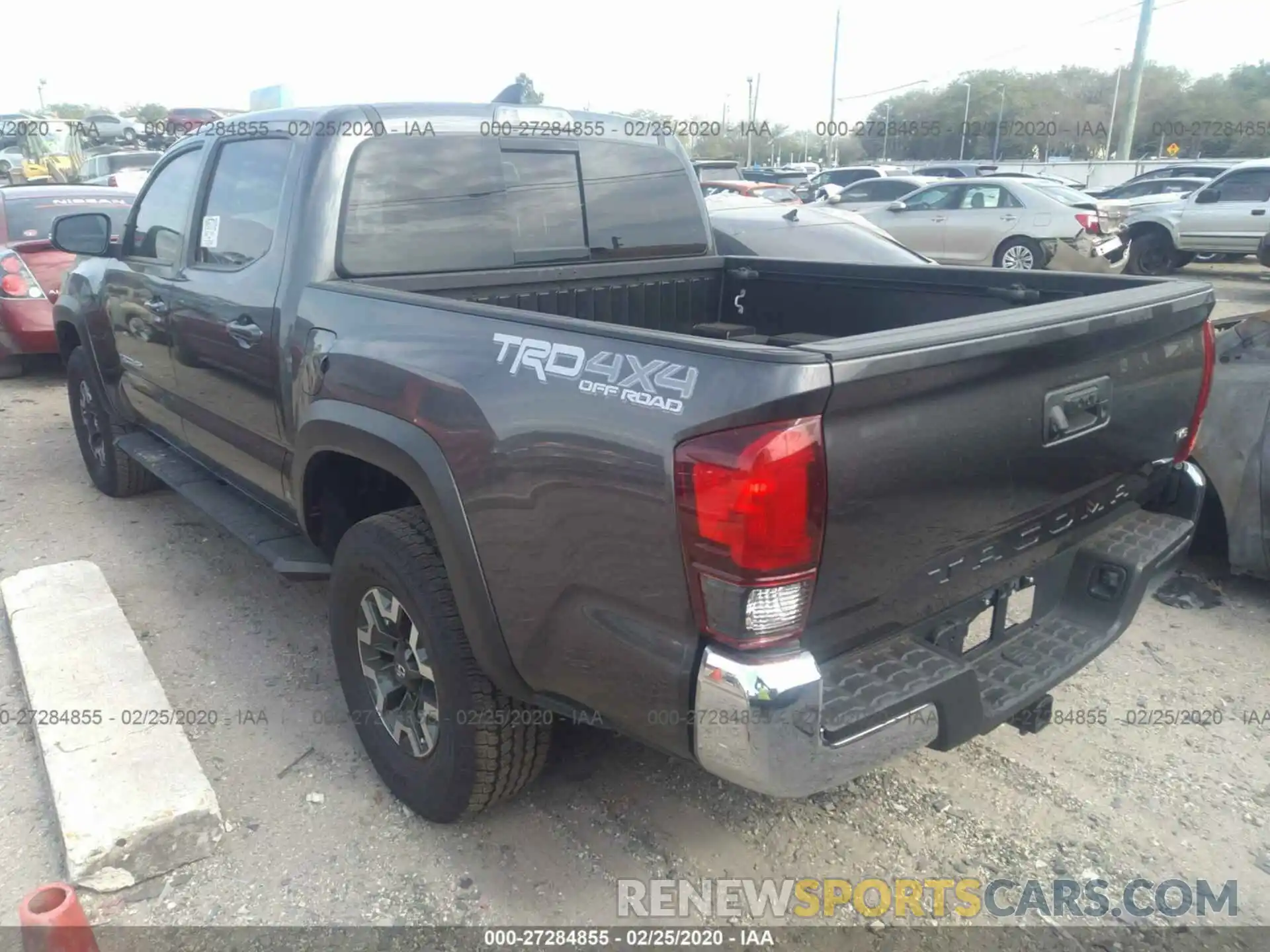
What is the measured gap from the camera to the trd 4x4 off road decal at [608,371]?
196 cm

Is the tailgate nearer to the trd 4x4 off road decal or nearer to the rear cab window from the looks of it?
the trd 4x4 off road decal

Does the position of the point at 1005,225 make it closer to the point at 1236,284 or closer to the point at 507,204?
the point at 1236,284

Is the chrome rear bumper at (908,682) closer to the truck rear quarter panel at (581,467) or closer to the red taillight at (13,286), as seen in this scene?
the truck rear quarter panel at (581,467)

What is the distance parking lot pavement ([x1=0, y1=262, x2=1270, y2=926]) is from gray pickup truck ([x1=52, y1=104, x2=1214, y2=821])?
250 mm

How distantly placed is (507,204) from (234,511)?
5.47 ft

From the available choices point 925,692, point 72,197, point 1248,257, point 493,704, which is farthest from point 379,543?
point 1248,257

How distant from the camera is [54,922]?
205 centimetres

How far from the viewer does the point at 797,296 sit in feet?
13.0

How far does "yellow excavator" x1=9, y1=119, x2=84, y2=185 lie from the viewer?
23062mm

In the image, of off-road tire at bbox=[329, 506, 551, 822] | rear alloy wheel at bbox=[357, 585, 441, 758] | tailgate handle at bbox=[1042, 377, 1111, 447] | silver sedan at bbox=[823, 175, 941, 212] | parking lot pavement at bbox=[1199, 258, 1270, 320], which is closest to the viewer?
tailgate handle at bbox=[1042, 377, 1111, 447]

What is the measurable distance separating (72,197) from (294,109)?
6978 mm

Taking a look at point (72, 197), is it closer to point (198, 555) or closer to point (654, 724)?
point (198, 555)

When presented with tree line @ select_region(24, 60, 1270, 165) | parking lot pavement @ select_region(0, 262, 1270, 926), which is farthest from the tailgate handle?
tree line @ select_region(24, 60, 1270, 165)

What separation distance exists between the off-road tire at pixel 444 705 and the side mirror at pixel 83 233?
105 inches
